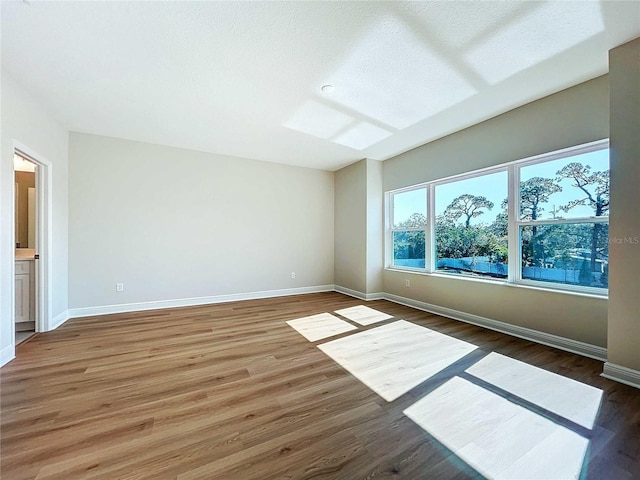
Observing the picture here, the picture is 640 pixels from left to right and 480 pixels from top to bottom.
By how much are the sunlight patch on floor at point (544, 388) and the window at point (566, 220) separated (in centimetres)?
118

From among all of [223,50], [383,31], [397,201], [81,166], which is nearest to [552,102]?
[383,31]

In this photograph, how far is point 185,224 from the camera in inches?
179

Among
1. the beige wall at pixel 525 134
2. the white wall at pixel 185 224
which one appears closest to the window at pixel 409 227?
the beige wall at pixel 525 134

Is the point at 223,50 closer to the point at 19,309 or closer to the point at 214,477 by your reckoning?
the point at 214,477

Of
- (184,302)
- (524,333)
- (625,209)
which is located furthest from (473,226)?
(184,302)

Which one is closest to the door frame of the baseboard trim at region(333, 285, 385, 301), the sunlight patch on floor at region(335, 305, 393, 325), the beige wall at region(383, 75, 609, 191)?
the sunlight patch on floor at region(335, 305, 393, 325)

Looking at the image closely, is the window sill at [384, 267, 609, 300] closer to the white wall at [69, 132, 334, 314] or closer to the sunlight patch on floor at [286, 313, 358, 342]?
the sunlight patch on floor at [286, 313, 358, 342]

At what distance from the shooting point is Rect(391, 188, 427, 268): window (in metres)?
4.54

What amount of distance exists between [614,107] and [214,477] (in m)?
3.90

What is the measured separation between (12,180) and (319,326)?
3581 mm

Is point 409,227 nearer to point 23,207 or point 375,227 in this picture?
point 375,227

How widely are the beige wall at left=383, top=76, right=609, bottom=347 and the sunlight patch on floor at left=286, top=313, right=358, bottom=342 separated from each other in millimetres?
1648

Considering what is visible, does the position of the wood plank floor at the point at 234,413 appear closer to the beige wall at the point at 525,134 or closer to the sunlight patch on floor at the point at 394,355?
the sunlight patch on floor at the point at 394,355

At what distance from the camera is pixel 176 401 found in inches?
73.8
